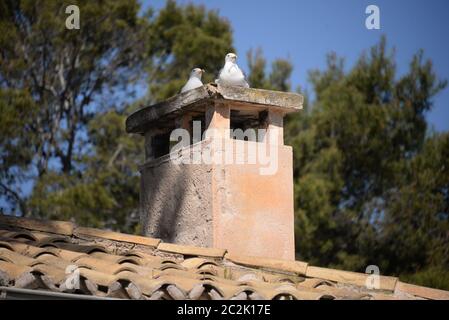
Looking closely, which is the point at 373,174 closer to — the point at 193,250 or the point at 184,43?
the point at 184,43

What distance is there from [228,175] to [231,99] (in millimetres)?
538

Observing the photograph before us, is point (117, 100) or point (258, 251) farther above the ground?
point (117, 100)

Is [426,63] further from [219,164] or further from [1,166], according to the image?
[219,164]

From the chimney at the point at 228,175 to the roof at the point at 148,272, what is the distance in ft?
1.33

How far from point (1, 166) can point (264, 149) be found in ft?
30.1

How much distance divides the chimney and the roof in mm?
406

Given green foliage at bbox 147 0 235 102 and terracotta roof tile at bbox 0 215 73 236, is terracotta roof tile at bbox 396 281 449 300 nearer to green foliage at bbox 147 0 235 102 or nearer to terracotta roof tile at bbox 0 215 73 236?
terracotta roof tile at bbox 0 215 73 236

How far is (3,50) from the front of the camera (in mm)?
14773

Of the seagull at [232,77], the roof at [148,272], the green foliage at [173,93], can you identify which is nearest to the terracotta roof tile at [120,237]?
the roof at [148,272]

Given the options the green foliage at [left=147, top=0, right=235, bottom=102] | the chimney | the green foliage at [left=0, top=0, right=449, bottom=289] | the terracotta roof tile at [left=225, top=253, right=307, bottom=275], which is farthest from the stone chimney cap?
the green foliage at [left=147, top=0, right=235, bottom=102]

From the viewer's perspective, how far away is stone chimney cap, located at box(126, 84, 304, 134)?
5.69m

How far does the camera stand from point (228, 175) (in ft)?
18.3

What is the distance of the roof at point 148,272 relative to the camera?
403 cm
